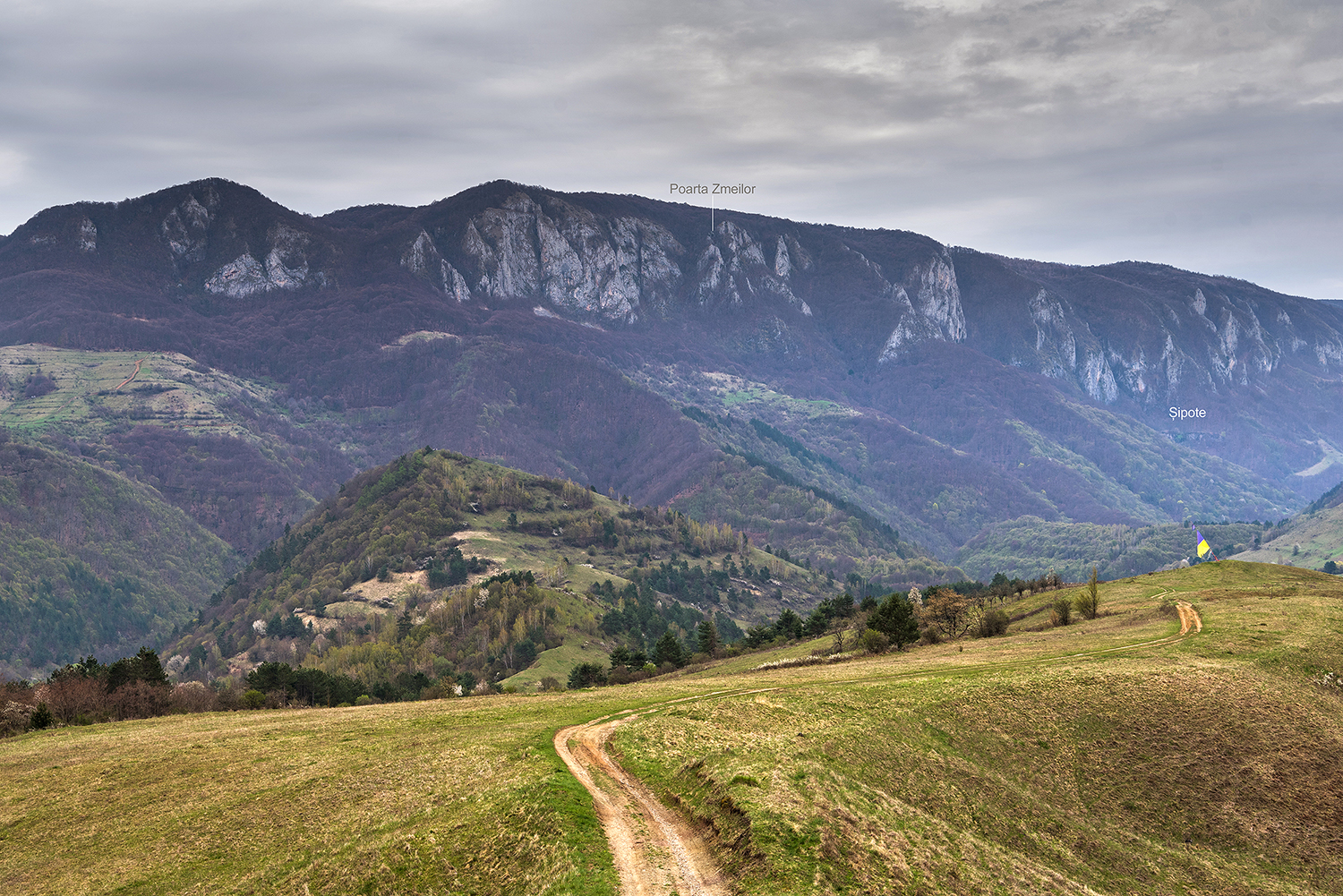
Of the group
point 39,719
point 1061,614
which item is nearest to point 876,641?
point 1061,614

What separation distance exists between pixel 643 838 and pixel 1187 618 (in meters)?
84.2

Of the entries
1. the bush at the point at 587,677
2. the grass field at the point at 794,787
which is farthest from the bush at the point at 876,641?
the bush at the point at 587,677

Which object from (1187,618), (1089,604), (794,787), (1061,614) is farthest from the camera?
(1089,604)

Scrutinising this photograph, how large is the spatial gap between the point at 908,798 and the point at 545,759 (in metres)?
22.4

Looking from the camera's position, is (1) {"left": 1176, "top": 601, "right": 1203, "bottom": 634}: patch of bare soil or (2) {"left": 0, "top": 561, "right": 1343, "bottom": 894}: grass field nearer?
(2) {"left": 0, "top": 561, "right": 1343, "bottom": 894}: grass field

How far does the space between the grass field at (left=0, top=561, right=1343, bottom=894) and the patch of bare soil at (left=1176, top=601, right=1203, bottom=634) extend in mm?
8200

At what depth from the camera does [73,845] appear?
49.2 m

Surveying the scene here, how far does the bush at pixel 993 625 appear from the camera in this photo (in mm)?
119825

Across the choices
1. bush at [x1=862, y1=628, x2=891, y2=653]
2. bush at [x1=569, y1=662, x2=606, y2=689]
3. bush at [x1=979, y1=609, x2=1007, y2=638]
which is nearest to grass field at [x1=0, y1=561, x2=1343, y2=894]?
bush at [x1=979, y1=609, x2=1007, y2=638]

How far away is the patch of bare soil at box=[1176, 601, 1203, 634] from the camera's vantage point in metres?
94.9

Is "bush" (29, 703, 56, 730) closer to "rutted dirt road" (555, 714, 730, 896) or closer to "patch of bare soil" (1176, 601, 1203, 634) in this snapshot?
"rutted dirt road" (555, 714, 730, 896)

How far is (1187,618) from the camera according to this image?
101 metres

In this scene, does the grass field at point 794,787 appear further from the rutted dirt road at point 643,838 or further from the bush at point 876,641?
the bush at point 876,641

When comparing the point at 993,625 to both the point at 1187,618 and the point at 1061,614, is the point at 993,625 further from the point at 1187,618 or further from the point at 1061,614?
the point at 1187,618
